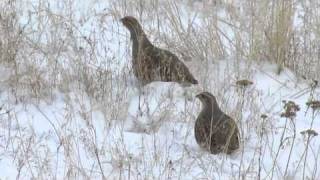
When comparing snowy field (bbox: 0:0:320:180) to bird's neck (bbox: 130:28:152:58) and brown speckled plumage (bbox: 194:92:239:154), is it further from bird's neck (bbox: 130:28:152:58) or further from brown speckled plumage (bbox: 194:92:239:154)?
bird's neck (bbox: 130:28:152:58)

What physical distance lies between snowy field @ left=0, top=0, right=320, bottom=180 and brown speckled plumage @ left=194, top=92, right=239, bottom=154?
0.32 ft

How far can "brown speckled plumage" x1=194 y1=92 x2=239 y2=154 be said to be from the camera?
4.89 m

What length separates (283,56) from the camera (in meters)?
6.66

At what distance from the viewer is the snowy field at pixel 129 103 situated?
465 centimetres

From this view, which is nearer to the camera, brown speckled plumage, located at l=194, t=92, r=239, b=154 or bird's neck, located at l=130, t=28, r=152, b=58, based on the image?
brown speckled plumage, located at l=194, t=92, r=239, b=154

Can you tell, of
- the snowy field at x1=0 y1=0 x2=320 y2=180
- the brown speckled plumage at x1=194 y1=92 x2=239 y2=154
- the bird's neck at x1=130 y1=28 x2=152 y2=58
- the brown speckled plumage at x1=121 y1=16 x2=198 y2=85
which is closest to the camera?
the snowy field at x1=0 y1=0 x2=320 y2=180

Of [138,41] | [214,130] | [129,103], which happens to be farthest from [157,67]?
[214,130]

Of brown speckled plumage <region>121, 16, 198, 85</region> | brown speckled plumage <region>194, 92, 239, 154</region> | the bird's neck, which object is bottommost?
brown speckled plumage <region>194, 92, 239, 154</region>

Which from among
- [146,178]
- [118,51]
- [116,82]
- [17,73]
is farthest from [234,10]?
[146,178]

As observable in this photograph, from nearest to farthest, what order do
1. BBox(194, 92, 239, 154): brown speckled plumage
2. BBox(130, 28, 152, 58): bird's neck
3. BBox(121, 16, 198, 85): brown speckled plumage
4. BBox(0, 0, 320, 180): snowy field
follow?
BBox(0, 0, 320, 180): snowy field, BBox(194, 92, 239, 154): brown speckled plumage, BBox(121, 16, 198, 85): brown speckled plumage, BBox(130, 28, 152, 58): bird's neck

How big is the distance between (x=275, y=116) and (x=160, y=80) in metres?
0.99

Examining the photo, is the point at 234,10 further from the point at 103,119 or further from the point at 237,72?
the point at 103,119

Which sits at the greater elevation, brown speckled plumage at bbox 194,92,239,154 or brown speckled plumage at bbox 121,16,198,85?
brown speckled plumage at bbox 121,16,198,85

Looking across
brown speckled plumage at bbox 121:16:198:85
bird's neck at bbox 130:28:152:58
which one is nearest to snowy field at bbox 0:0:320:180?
brown speckled plumage at bbox 121:16:198:85
